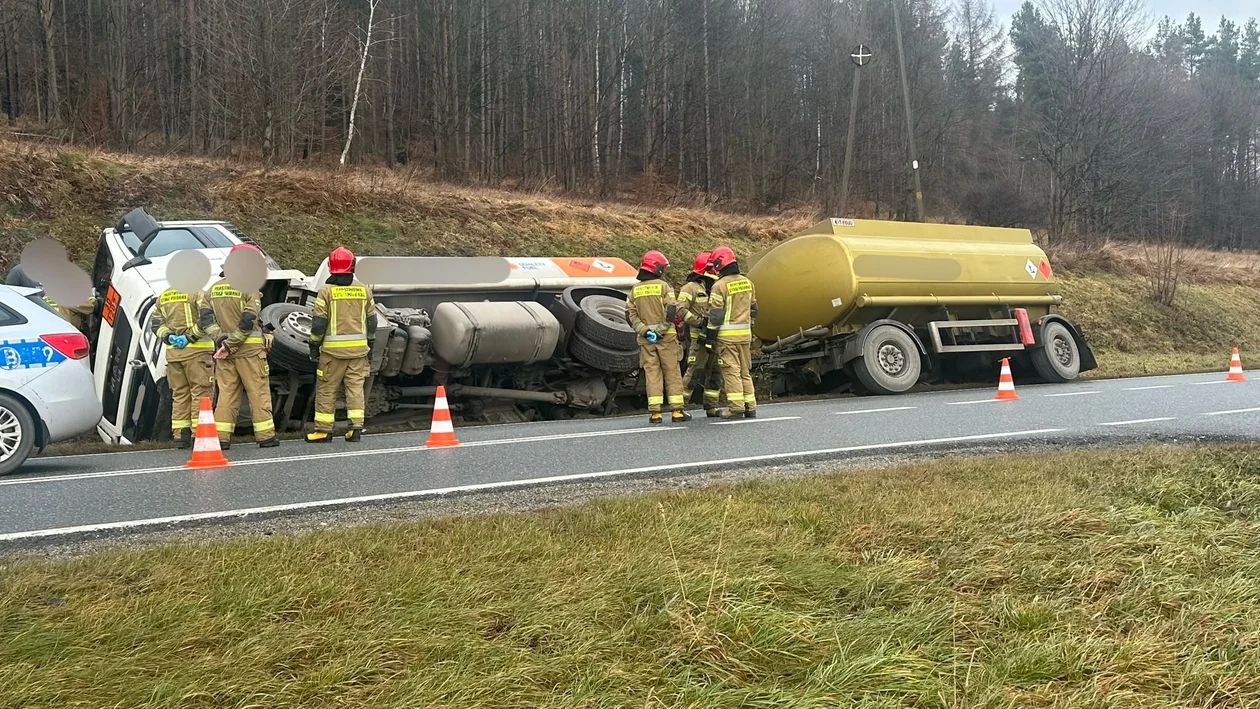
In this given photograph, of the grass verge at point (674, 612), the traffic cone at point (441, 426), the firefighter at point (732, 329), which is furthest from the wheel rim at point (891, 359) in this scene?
the grass verge at point (674, 612)

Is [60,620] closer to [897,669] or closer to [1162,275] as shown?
[897,669]

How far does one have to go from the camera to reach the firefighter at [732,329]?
9086mm

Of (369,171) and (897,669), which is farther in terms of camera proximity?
(369,171)

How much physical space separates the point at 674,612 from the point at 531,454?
13.0 feet

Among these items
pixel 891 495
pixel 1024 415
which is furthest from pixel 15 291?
pixel 1024 415

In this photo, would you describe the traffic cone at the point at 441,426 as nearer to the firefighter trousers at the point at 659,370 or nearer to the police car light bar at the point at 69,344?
the firefighter trousers at the point at 659,370

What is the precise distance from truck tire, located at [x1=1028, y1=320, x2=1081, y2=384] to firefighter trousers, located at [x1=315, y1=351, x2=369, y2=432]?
34.8 feet

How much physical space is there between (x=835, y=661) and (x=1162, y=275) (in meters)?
27.5

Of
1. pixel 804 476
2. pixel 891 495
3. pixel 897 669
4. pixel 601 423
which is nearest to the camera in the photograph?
pixel 897 669

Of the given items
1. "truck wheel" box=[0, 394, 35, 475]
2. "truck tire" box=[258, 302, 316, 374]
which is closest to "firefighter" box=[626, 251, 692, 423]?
"truck tire" box=[258, 302, 316, 374]

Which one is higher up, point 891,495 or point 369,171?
point 369,171

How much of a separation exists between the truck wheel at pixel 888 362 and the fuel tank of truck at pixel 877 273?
47 centimetres

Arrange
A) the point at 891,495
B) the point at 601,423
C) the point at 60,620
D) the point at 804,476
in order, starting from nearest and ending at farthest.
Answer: the point at 60,620 < the point at 891,495 < the point at 804,476 < the point at 601,423

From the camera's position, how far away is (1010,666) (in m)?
2.68
